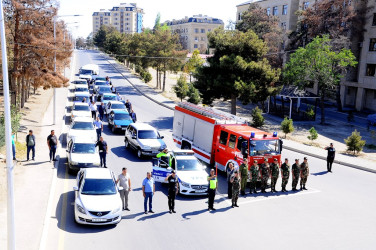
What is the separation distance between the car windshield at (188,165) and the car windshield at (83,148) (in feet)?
15.5

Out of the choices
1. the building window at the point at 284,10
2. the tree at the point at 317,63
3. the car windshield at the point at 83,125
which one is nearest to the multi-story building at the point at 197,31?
the building window at the point at 284,10

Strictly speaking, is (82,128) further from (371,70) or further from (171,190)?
(371,70)

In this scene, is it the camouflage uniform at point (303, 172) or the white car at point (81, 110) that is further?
the white car at point (81, 110)

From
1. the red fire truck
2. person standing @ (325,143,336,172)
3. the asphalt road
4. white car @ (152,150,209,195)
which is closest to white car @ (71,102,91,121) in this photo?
the red fire truck

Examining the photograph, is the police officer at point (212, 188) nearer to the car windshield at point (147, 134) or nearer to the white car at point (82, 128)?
the car windshield at point (147, 134)

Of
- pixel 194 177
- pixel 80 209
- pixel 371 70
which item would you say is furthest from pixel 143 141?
pixel 371 70

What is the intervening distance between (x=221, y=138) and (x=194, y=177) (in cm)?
358

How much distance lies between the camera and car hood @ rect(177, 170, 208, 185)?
607 inches

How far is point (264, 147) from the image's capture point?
1705 cm

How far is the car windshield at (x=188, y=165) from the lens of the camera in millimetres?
16406

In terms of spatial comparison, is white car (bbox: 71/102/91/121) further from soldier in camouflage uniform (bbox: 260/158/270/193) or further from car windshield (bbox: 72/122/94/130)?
soldier in camouflage uniform (bbox: 260/158/270/193)

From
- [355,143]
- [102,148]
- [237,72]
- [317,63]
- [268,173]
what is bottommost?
[355,143]

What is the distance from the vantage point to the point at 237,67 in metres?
33.0

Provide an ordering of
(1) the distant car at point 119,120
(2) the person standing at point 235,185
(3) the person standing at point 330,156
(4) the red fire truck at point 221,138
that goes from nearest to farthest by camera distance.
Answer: (2) the person standing at point 235,185, (4) the red fire truck at point 221,138, (3) the person standing at point 330,156, (1) the distant car at point 119,120
